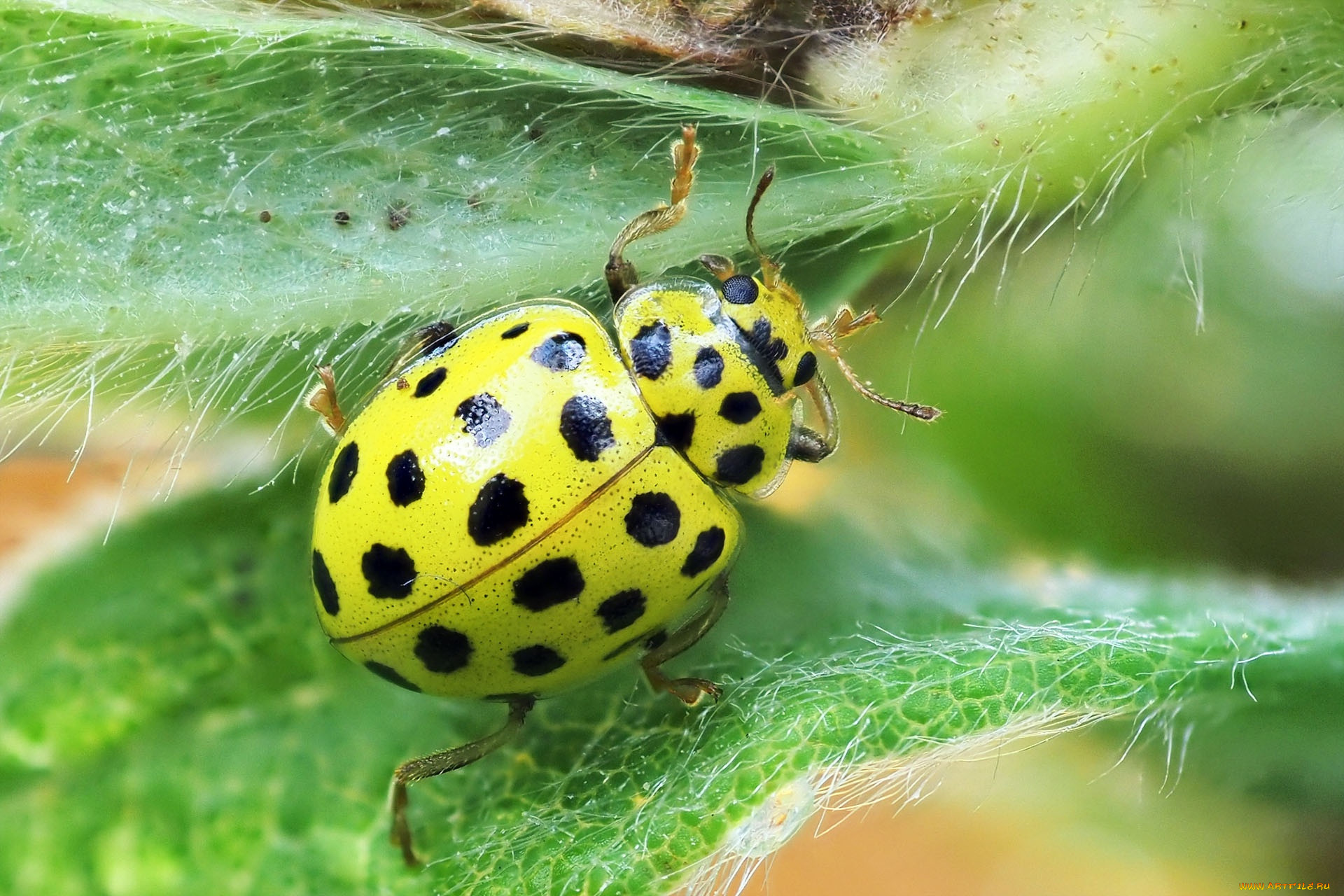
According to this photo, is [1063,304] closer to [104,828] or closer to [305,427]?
[305,427]

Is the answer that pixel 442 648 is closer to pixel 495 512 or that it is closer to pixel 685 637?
pixel 495 512

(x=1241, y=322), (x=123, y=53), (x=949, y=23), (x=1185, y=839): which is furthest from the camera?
(x=1185, y=839)

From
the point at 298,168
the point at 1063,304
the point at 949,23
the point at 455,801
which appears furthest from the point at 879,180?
the point at 455,801

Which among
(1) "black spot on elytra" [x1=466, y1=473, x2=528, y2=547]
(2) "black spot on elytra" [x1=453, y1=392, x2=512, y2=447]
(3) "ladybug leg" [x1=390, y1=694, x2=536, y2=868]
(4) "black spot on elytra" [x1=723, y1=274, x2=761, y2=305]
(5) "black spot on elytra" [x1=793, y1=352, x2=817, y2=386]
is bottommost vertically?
(3) "ladybug leg" [x1=390, y1=694, x2=536, y2=868]

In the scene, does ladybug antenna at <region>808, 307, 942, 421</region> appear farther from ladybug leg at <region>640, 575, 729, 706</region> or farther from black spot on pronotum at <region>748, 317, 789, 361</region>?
ladybug leg at <region>640, 575, 729, 706</region>

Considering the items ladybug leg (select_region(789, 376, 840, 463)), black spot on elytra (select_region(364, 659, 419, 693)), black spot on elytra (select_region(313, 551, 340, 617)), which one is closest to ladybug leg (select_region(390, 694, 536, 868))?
black spot on elytra (select_region(364, 659, 419, 693))

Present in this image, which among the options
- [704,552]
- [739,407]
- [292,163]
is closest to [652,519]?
[704,552]

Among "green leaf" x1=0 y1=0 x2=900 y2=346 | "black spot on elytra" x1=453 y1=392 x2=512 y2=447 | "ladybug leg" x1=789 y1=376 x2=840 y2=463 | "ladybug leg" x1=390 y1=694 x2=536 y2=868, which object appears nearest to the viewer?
"green leaf" x1=0 y1=0 x2=900 y2=346

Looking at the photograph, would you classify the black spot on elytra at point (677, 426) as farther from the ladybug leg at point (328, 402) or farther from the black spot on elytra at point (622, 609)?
the ladybug leg at point (328, 402)
